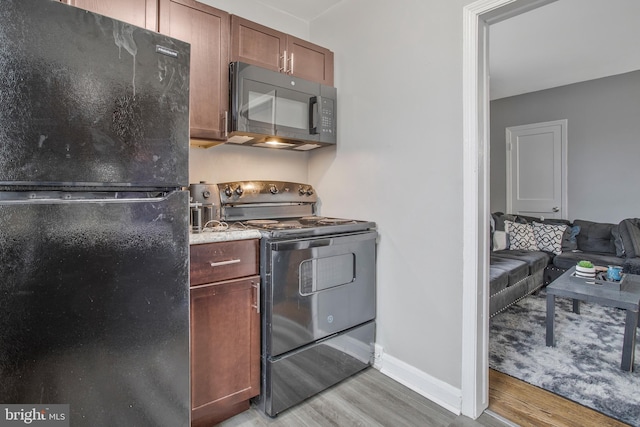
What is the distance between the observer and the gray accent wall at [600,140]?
4023 millimetres

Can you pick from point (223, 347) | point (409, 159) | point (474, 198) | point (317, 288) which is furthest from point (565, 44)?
point (223, 347)

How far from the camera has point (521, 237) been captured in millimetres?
4160

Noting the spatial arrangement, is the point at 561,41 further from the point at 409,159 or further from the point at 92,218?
the point at 92,218

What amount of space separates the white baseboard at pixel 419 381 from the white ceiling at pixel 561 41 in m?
2.48

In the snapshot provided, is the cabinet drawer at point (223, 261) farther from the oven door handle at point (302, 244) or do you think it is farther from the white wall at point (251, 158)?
the white wall at point (251, 158)

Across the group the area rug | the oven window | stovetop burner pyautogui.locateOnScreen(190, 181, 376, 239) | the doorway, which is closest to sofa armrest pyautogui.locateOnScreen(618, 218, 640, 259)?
the area rug

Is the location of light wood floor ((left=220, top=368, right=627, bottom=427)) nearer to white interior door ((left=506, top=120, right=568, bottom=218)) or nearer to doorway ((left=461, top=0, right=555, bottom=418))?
doorway ((left=461, top=0, right=555, bottom=418))

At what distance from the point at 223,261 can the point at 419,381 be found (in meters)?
1.31

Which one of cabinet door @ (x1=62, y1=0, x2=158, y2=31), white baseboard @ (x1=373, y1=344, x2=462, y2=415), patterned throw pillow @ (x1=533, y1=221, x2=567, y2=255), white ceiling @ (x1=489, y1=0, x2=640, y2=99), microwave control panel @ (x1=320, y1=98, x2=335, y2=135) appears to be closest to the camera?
cabinet door @ (x1=62, y1=0, x2=158, y2=31)

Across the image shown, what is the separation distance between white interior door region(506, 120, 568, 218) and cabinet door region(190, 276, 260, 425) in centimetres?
472

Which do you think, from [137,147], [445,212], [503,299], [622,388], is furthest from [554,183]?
[137,147]

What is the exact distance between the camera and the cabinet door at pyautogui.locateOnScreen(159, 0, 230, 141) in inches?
67.3

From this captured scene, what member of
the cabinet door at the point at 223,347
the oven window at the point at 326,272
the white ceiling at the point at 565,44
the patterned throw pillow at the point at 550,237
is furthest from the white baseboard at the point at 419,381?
the patterned throw pillow at the point at 550,237

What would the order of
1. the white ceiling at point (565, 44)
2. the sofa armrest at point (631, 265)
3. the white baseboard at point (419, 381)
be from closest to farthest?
the white baseboard at point (419, 381), the white ceiling at point (565, 44), the sofa armrest at point (631, 265)
